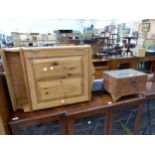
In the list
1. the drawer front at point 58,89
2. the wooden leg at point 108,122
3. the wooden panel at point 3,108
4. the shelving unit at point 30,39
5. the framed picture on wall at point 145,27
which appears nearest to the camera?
the wooden panel at point 3,108

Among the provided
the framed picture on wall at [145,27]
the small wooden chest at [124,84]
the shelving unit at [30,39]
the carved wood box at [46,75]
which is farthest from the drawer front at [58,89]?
the framed picture on wall at [145,27]

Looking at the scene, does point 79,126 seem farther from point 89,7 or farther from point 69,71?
point 89,7

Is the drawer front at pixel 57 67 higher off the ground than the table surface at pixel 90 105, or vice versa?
the drawer front at pixel 57 67

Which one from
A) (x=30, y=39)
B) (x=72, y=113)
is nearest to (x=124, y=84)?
(x=72, y=113)

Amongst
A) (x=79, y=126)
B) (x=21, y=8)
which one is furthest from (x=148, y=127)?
(x=21, y=8)

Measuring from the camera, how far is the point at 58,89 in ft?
3.22

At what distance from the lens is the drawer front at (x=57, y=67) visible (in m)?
0.89

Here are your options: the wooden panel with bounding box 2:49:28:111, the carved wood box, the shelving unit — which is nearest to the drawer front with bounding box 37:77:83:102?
the carved wood box

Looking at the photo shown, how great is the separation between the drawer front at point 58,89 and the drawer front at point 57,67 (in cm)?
4

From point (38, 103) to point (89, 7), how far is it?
2.45 ft

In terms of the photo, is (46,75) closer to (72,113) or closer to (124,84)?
(72,113)

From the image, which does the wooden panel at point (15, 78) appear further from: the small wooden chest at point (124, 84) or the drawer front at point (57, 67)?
the small wooden chest at point (124, 84)

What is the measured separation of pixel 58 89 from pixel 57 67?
16 cm

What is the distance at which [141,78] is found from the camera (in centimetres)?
109
